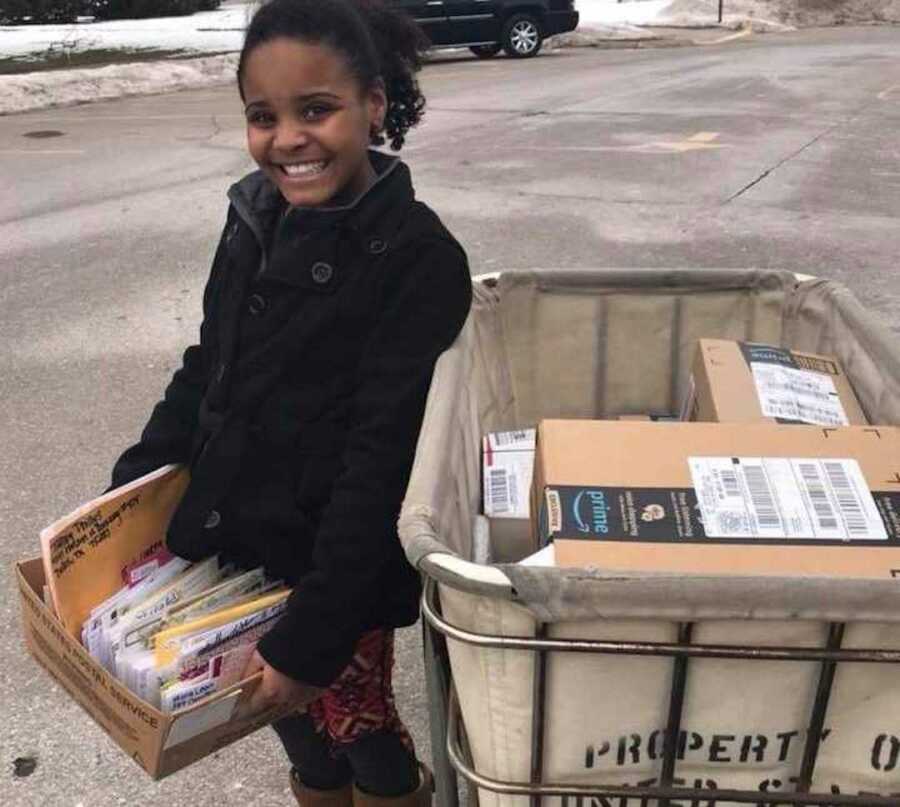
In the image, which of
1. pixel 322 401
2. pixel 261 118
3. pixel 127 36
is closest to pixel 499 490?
pixel 322 401

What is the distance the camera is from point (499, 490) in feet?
5.55

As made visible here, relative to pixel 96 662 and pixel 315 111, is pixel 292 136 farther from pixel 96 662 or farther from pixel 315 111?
pixel 96 662

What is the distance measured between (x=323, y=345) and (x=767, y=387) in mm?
732

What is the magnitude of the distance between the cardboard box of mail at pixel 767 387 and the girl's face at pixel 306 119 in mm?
667

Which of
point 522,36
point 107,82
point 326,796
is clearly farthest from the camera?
point 522,36

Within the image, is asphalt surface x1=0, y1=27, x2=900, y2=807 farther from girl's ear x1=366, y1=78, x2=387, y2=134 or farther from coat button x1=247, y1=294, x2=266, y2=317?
girl's ear x1=366, y1=78, x2=387, y2=134

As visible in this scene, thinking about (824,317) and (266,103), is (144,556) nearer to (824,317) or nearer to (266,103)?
(266,103)

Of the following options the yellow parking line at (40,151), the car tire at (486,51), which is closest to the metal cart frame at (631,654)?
the yellow parking line at (40,151)

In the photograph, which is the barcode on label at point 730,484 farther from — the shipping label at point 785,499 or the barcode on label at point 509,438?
the barcode on label at point 509,438

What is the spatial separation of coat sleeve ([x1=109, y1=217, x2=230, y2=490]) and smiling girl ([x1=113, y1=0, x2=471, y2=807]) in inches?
4.3

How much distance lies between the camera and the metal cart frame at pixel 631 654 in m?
0.96

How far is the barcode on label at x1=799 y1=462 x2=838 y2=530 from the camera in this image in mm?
1103

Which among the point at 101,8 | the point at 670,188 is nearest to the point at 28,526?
the point at 670,188

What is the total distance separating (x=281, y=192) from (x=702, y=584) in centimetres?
101
